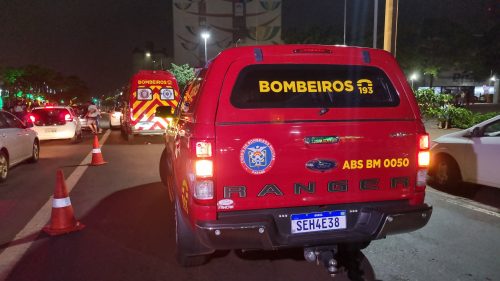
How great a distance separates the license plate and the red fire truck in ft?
46.7

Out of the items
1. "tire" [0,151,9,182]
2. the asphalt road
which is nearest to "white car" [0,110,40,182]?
"tire" [0,151,9,182]

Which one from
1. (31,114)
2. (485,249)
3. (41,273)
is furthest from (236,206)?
(31,114)

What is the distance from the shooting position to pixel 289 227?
3.59 metres

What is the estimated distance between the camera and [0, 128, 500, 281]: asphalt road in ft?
14.2

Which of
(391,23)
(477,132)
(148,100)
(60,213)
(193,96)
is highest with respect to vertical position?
(391,23)

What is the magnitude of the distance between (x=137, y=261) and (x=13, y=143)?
23.0ft

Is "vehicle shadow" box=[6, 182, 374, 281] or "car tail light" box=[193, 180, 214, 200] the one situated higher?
"car tail light" box=[193, 180, 214, 200]

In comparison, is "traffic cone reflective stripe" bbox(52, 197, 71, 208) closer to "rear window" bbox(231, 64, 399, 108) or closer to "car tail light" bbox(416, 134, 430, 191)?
"rear window" bbox(231, 64, 399, 108)

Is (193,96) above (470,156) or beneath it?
above

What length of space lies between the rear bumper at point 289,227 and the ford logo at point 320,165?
32cm

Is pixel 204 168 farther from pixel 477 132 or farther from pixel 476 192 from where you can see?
pixel 476 192

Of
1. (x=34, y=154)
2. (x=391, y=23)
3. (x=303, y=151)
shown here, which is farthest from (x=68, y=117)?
(x=303, y=151)

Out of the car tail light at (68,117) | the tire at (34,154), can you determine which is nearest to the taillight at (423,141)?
the tire at (34,154)

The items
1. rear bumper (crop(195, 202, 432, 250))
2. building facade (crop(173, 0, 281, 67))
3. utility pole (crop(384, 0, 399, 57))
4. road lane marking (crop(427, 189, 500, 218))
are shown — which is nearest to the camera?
rear bumper (crop(195, 202, 432, 250))
